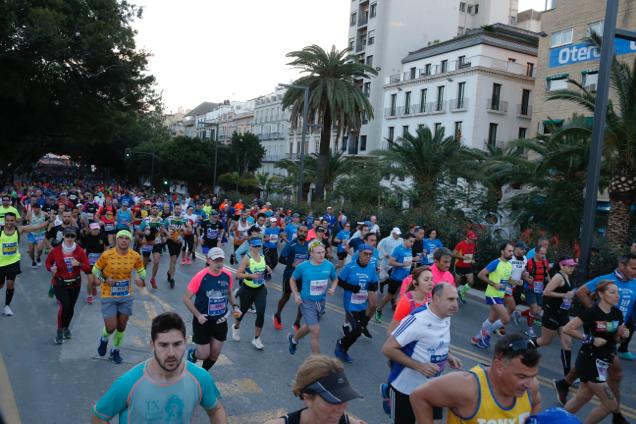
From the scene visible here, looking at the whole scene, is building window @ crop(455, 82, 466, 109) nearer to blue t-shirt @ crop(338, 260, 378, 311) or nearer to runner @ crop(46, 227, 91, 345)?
blue t-shirt @ crop(338, 260, 378, 311)

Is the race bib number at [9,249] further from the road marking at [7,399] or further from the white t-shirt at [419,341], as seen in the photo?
the white t-shirt at [419,341]

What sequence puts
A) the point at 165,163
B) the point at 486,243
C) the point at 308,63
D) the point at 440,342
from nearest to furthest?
the point at 440,342, the point at 486,243, the point at 308,63, the point at 165,163

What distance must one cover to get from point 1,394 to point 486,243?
14007 mm

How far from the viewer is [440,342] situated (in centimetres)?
459

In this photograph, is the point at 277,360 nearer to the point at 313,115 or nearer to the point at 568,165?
the point at 568,165

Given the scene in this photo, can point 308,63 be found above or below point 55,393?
above

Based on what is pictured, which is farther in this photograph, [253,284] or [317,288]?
[253,284]

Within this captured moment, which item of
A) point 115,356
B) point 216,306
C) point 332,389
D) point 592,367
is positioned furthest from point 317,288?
point 332,389

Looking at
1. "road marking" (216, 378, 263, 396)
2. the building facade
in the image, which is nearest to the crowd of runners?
"road marking" (216, 378, 263, 396)

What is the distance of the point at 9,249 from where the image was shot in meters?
9.12

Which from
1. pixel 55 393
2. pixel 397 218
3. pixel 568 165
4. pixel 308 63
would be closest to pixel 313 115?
pixel 308 63

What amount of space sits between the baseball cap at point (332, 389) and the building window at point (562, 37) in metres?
33.6

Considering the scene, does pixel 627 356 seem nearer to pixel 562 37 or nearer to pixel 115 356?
pixel 115 356

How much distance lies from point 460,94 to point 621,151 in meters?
27.3
